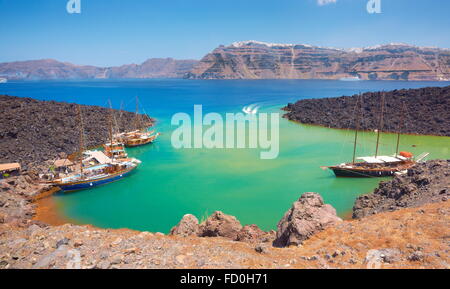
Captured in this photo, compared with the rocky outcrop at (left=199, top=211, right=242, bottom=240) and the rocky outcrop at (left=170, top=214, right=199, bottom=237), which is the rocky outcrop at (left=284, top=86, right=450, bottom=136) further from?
the rocky outcrop at (left=170, top=214, right=199, bottom=237)

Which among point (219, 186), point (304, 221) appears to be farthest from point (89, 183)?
point (304, 221)

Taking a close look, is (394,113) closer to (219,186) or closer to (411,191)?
(411,191)

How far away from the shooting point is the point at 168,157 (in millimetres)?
34031

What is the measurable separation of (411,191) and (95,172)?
953 inches

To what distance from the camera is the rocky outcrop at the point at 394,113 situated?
1805 inches

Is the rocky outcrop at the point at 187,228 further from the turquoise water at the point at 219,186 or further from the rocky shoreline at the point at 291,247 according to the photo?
the turquoise water at the point at 219,186

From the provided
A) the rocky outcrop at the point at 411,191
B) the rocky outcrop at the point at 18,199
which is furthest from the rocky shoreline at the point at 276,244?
the rocky outcrop at the point at 18,199

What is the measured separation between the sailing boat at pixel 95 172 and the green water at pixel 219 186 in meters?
0.64

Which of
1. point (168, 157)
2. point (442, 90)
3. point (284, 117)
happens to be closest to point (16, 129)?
point (168, 157)

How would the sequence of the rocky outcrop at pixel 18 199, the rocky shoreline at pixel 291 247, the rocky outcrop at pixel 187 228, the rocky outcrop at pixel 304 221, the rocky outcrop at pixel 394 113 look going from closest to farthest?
the rocky shoreline at pixel 291 247 < the rocky outcrop at pixel 304 221 < the rocky outcrop at pixel 187 228 < the rocky outcrop at pixel 18 199 < the rocky outcrop at pixel 394 113

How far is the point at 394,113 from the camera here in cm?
5184

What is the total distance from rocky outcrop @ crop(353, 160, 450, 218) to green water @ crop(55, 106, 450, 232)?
6.76ft

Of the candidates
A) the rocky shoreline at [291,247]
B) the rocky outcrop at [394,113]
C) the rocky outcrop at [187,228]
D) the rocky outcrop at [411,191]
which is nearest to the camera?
the rocky shoreline at [291,247]
